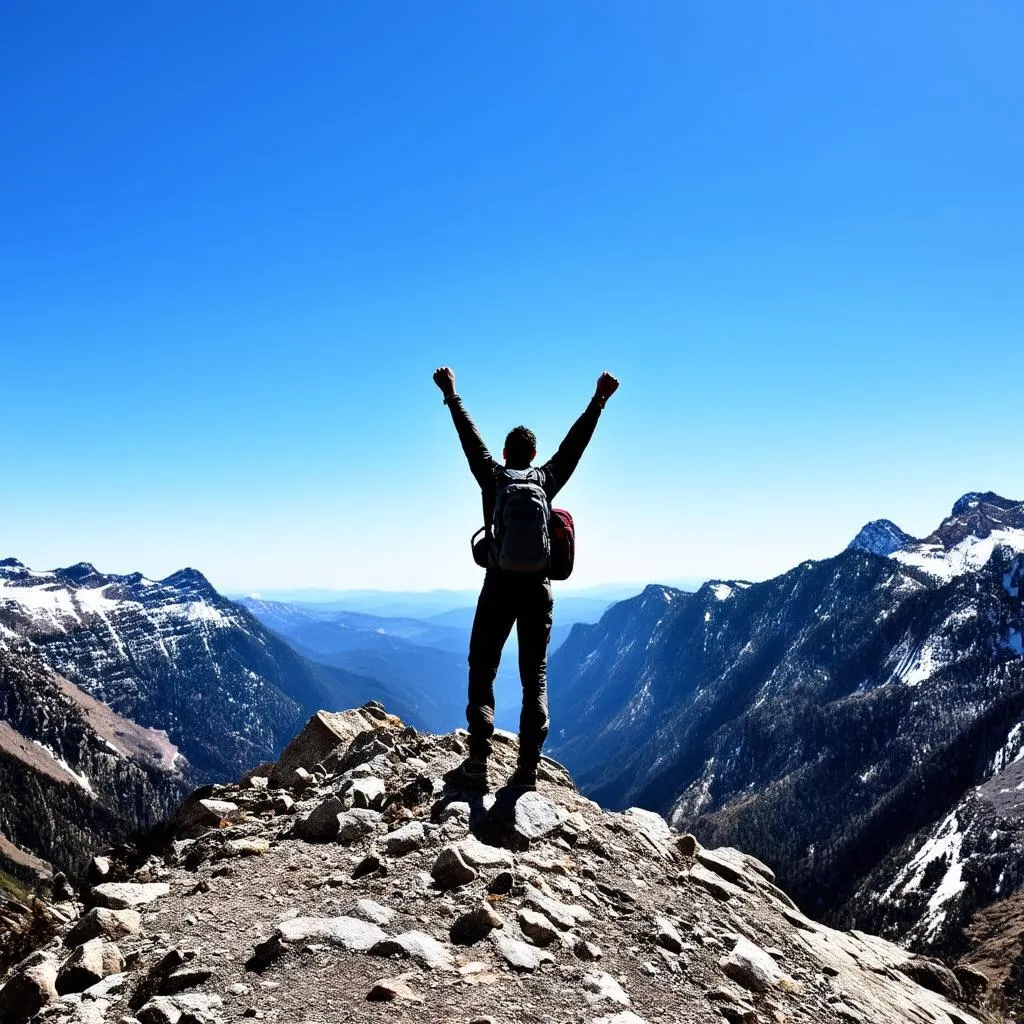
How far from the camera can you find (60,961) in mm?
7637

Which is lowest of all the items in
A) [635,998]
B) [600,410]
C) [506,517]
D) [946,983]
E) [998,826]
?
[998,826]

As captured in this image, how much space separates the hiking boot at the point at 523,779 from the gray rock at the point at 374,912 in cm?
398

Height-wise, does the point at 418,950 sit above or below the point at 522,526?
below

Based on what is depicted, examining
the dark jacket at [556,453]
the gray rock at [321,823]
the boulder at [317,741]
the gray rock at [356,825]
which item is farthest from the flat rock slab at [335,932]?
the boulder at [317,741]

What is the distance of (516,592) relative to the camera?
12.4 m

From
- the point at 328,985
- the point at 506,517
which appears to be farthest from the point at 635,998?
the point at 506,517

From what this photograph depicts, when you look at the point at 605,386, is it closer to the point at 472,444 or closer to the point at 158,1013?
the point at 472,444

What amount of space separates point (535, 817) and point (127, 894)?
18.5ft

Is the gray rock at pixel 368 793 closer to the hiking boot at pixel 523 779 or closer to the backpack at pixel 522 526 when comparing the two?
the hiking boot at pixel 523 779

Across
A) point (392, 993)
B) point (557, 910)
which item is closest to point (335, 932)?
point (392, 993)

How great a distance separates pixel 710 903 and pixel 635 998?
13.0ft

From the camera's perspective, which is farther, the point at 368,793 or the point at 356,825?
the point at 368,793

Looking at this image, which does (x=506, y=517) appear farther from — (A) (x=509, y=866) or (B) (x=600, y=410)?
(A) (x=509, y=866)

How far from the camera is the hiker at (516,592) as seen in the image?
12.2m
